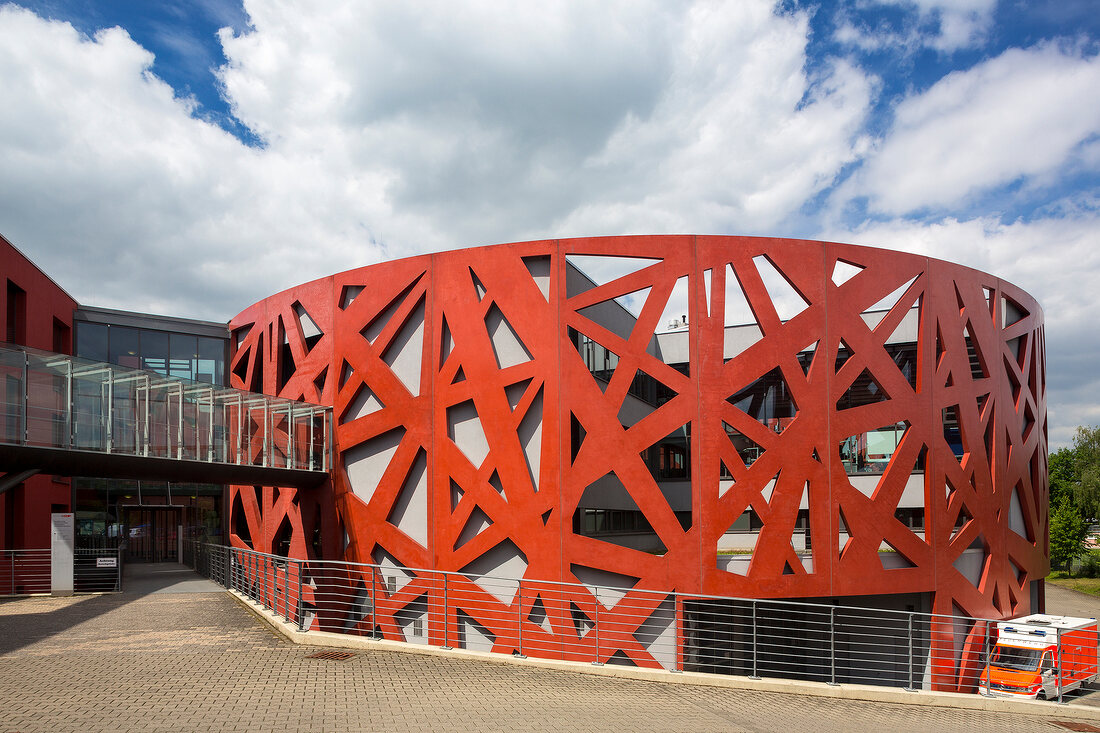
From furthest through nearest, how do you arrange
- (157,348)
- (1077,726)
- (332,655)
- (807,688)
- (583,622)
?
(157,348), (583,622), (332,655), (807,688), (1077,726)

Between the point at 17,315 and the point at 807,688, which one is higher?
the point at 17,315

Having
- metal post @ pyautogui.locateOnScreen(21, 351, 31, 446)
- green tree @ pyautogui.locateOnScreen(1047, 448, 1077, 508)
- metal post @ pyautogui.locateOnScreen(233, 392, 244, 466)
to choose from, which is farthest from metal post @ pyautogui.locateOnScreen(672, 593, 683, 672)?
green tree @ pyautogui.locateOnScreen(1047, 448, 1077, 508)

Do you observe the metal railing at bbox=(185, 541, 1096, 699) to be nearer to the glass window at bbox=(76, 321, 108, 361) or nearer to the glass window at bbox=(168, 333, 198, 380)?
the glass window at bbox=(168, 333, 198, 380)

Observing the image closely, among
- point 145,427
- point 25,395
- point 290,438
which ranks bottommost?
point 290,438

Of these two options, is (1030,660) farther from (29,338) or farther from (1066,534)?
(1066,534)

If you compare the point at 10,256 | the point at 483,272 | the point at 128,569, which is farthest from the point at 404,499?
the point at 128,569

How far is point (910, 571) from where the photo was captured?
1694 cm

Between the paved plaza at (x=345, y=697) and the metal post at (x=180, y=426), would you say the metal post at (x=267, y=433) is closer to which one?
the metal post at (x=180, y=426)

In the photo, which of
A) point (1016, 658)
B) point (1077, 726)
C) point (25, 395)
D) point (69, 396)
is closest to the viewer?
point (1077, 726)

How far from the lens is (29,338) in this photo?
21047 mm

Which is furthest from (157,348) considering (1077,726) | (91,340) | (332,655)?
(1077,726)

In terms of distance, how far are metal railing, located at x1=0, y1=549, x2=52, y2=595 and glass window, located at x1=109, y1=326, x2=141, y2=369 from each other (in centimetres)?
727

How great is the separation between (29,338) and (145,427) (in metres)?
8.21

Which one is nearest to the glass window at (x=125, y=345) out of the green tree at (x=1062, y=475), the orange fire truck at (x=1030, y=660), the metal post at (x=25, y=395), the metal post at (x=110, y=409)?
the metal post at (x=110, y=409)
